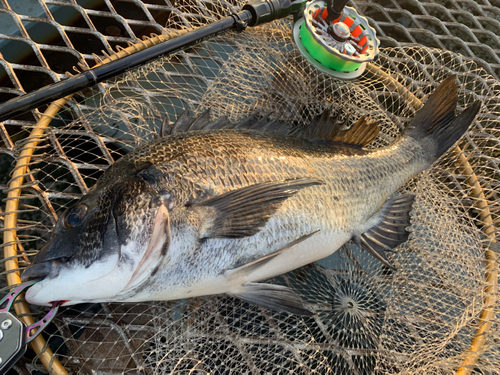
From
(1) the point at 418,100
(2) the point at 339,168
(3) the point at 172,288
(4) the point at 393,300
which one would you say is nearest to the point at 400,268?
(4) the point at 393,300

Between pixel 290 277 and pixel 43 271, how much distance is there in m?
1.34

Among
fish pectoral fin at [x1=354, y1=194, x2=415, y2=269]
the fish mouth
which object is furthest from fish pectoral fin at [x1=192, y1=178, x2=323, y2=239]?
fish pectoral fin at [x1=354, y1=194, x2=415, y2=269]

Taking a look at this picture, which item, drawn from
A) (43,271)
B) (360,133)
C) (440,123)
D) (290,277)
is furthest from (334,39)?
(43,271)

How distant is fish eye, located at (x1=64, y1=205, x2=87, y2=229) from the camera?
1356mm

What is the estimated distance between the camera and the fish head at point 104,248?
1254mm

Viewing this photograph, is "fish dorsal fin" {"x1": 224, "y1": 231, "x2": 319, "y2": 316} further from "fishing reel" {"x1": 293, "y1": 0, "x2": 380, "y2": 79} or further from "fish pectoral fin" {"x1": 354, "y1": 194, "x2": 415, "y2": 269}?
"fishing reel" {"x1": 293, "y1": 0, "x2": 380, "y2": 79}

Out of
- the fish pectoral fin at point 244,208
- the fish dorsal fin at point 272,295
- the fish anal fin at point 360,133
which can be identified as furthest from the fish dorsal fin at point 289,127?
the fish dorsal fin at point 272,295

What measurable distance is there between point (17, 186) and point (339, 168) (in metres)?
1.76

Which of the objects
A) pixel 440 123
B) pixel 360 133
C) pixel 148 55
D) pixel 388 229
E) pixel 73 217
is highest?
pixel 148 55

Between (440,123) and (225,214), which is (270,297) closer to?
(225,214)

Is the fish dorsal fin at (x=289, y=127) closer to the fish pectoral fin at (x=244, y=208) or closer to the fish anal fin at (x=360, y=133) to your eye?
the fish anal fin at (x=360, y=133)

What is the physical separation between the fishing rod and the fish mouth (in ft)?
2.23

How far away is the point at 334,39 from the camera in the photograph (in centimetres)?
234

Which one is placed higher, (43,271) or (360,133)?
(43,271)
